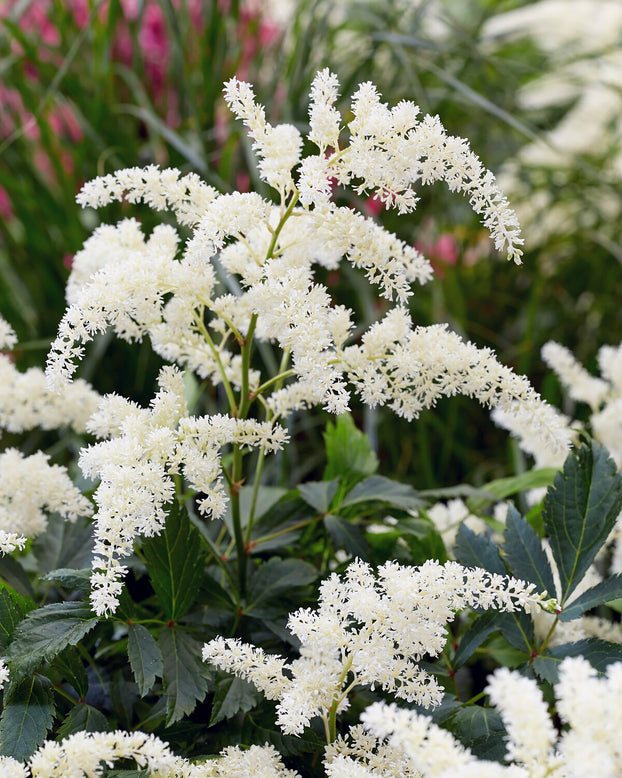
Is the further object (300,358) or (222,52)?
(222,52)

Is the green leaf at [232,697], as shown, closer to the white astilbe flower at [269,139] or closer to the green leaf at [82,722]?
the green leaf at [82,722]

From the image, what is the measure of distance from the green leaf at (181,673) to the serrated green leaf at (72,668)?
2.0 inches

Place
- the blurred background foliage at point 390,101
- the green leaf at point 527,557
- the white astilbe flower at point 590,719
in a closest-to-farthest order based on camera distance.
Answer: the white astilbe flower at point 590,719
the green leaf at point 527,557
the blurred background foliage at point 390,101

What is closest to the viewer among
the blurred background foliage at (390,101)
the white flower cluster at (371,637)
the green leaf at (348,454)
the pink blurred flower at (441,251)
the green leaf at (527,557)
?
the white flower cluster at (371,637)

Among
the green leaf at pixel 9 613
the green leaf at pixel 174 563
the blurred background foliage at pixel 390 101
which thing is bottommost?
the green leaf at pixel 9 613

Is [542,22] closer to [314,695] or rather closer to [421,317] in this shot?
[421,317]

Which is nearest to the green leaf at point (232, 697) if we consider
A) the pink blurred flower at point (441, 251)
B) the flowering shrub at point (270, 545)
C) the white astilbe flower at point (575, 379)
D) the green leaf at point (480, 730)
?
the flowering shrub at point (270, 545)

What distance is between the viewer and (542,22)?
4.86ft

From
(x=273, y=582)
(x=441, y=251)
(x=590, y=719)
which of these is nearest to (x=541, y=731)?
(x=590, y=719)

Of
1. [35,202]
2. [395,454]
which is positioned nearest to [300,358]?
[395,454]

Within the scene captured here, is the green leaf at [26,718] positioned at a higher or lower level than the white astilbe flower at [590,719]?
lower

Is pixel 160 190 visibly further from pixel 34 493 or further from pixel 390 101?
pixel 390 101

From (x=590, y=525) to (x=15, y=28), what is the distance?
1.05m

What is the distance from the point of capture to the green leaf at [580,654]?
1.47 ft
